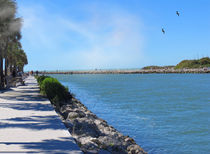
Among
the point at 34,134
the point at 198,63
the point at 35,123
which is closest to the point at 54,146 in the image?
the point at 34,134

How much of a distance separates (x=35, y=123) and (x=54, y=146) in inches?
115

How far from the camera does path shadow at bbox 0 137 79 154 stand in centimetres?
590

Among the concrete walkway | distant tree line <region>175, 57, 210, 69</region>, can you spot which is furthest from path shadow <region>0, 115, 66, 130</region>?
distant tree line <region>175, 57, 210, 69</region>

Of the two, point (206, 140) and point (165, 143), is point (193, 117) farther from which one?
Answer: point (165, 143)

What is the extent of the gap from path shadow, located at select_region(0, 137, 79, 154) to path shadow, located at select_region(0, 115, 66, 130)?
1.44m

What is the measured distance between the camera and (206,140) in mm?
13383

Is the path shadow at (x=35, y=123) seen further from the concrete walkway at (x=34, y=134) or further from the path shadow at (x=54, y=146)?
the path shadow at (x=54, y=146)

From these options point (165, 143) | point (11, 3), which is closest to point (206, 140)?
point (165, 143)

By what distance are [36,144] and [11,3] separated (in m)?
13.2

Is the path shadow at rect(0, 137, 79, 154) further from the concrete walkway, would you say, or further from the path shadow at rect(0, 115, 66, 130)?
the path shadow at rect(0, 115, 66, 130)

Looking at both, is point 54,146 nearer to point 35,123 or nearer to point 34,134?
point 34,134

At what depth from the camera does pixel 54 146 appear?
6.23m

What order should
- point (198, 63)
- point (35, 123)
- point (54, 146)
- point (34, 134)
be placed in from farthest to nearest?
point (198, 63) < point (35, 123) < point (34, 134) < point (54, 146)

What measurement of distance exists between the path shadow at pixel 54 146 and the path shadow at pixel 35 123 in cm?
144
